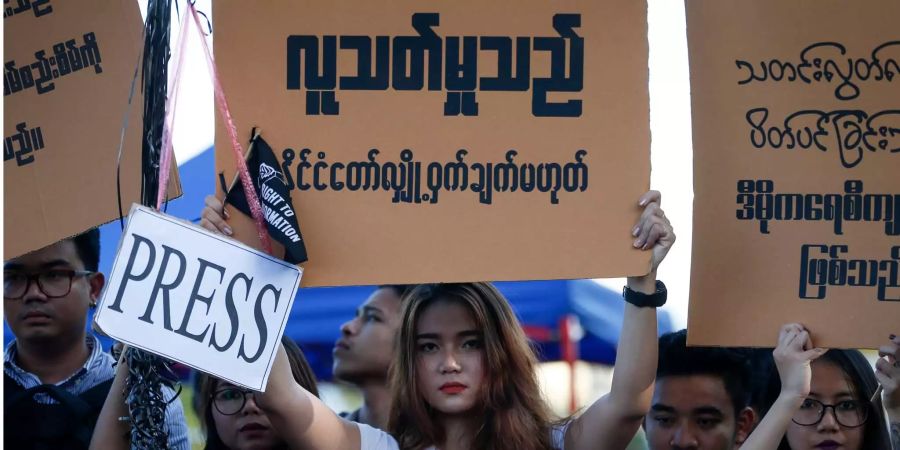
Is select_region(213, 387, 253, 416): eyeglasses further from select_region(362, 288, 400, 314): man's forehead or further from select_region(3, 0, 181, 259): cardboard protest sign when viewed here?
select_region(362, 288, 400, 314): man's forehead

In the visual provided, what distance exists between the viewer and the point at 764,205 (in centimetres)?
314

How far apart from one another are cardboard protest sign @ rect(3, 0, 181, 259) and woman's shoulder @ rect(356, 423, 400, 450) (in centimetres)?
77

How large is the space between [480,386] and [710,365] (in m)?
0.90

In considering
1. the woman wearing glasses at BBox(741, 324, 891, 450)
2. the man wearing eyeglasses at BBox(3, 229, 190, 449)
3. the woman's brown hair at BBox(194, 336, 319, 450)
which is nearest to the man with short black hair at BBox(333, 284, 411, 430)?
the woman's brown hair at BBox(194, 336, 319, 450)

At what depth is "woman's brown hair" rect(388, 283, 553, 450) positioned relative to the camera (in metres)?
3.21

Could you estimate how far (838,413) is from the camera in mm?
3615

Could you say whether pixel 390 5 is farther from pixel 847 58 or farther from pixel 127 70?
pixel 847 58

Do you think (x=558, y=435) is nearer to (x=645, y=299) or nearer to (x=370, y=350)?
(x=645, y=299)

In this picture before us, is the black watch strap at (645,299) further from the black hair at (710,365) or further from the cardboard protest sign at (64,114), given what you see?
the cardboard protest sign at (64,114)

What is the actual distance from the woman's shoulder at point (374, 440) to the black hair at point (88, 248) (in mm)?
1046

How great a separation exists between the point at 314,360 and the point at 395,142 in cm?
193

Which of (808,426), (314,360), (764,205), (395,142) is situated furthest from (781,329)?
(314,360)

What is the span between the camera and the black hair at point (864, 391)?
3.60 meters

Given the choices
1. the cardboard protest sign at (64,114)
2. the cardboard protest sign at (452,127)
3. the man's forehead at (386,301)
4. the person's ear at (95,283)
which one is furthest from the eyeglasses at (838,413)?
the person's ear at (95,283)
